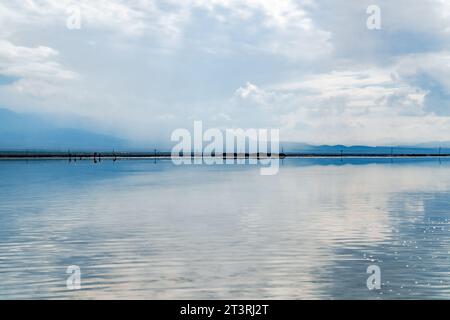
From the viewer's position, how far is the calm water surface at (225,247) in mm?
19125

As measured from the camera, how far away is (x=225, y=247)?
85.2 ft

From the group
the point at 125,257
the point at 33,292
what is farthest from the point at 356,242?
the point at 33,292

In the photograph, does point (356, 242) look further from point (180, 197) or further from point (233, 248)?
point (180, 197)

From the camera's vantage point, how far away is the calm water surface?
19.1 metres

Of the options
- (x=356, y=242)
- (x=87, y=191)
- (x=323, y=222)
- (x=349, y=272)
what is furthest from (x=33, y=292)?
(x=87, y=191)

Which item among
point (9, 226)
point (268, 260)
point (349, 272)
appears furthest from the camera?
point (9, 226)

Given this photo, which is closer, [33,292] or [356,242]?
[33,292]

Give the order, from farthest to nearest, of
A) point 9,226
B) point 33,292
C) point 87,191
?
point 87,191, point 9,226, point 33,292

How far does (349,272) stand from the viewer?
2108 centimetres
